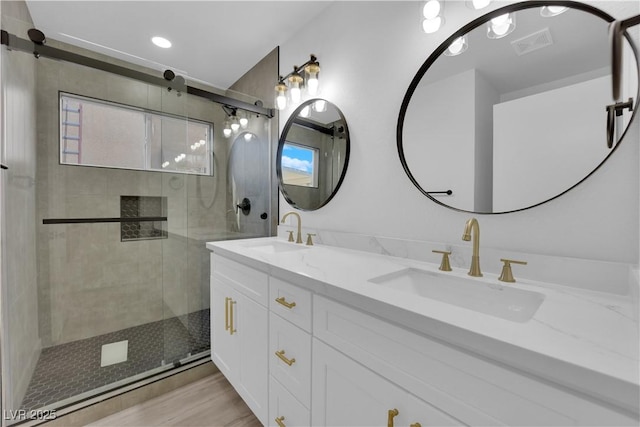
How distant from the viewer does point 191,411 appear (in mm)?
1508

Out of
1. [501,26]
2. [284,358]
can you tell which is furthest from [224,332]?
[501,26]

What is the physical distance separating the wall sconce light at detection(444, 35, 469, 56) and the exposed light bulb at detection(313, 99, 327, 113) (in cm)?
80

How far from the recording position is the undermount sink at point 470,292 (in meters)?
0.80

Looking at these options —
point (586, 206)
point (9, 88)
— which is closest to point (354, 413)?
point (586, 206)

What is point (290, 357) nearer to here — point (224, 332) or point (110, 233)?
point (224, 332)

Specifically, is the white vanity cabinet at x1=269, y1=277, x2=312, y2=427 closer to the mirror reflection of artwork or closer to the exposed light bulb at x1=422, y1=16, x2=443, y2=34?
the mirror reflection of artwork

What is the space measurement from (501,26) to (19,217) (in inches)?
106

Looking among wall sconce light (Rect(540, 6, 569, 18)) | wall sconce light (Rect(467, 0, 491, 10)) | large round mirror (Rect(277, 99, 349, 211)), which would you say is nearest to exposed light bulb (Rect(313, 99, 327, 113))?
large round mirror (Rect(277, 99, 349, 211))

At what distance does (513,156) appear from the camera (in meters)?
0.96

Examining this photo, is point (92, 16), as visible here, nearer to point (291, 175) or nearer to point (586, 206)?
point (291, 175)

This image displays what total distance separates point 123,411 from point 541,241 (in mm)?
2308

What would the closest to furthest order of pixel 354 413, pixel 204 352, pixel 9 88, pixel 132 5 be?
pixel 354 413 < pixel 9 88 < pixel 132 5 < pixel 204 352

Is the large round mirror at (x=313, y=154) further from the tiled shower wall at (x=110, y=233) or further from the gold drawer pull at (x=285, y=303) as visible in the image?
the gold drawer pull at (x=285, y=303)

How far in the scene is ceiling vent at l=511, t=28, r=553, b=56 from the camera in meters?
0.90
